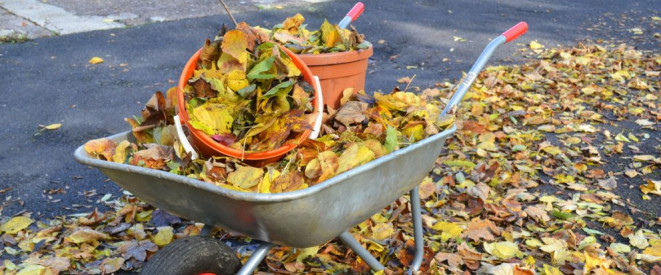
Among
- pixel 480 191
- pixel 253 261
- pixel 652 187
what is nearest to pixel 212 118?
pixel 253 261

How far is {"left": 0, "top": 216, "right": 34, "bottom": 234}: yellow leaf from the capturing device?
8.70ft

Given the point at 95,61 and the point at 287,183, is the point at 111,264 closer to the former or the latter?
the point at 287,183

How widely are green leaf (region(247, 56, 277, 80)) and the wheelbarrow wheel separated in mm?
476

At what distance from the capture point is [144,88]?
4566mm

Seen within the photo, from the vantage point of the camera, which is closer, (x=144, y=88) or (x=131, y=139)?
(x=131, y=139)

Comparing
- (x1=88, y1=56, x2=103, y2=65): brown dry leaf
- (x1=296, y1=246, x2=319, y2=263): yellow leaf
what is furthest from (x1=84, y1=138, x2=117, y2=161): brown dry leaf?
(x1=88, y1=56, x2=103, y2=65): brown dry leaf

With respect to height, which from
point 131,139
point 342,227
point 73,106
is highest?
point 131,139

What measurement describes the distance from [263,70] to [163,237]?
1155mm

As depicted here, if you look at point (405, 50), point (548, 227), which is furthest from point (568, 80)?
point (548, 227)

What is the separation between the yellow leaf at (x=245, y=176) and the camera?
5.15 ft

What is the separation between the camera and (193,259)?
65.8 inches

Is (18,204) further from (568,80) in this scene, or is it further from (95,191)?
(568,80)

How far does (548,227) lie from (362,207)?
4.51 feet

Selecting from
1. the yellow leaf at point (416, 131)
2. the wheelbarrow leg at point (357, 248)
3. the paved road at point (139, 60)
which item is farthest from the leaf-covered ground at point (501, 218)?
the yellow leaf at point (416, 131)
